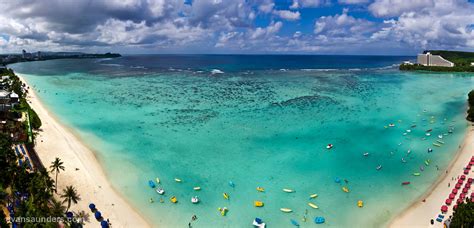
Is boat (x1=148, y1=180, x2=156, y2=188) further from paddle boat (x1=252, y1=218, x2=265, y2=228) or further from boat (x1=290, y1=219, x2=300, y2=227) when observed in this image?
boat (x1=290, y1=219, x2=300, y2=227)

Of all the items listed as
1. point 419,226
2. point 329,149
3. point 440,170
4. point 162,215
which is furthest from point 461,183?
point 162,215

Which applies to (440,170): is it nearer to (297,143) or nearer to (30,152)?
(297,143)

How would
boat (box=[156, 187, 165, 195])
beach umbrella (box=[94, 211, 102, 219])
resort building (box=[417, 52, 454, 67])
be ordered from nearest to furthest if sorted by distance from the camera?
1. beach umbrella (box=[94, 211, 102, 219])
2. boat (box=[156, 187, 165, 195])
3. resort building (box=[417, 52, 454, 67])

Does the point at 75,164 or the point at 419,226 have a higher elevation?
the point at 75,164

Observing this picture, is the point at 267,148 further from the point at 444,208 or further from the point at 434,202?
the point at 444,208

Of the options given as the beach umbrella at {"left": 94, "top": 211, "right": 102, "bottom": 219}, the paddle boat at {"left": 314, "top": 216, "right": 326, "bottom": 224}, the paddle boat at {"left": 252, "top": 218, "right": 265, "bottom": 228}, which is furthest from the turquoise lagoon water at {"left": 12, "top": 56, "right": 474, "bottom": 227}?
the beach umbrella at {"left": 94, "top": 211, "right": 102, "bottom": 219}

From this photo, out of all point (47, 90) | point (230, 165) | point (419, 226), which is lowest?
point (419, 226)
